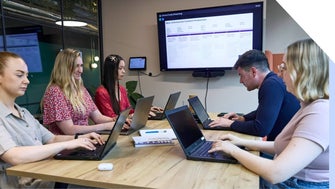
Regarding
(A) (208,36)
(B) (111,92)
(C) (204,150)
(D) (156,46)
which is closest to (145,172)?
(C) (204,150)

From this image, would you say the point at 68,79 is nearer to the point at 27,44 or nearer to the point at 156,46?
the point at 27,44

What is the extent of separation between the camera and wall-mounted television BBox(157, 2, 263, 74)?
327 centimetres

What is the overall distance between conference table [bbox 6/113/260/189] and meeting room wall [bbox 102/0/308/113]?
2.33m

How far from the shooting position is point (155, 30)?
12.6 feet

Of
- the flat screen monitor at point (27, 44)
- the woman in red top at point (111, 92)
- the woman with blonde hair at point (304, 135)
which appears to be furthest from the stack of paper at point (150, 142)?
the flat screen monitor at point (27, 44)

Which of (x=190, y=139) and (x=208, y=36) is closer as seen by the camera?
(x=190, y=139)

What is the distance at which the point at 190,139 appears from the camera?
1392 millimetres

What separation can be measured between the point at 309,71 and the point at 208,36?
242 centimetres

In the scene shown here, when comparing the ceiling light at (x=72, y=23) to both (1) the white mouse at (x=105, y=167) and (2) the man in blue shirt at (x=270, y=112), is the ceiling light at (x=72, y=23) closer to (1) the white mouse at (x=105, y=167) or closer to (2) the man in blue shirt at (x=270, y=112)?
(2) the man in blue shirt at (x=270, y=112)

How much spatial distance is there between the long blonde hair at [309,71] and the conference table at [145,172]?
1.43ft

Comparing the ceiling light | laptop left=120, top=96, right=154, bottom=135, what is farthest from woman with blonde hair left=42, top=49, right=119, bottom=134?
the ceiling light

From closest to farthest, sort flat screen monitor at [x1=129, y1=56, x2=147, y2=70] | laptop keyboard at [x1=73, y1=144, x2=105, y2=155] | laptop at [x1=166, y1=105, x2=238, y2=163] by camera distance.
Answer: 1. laptop at [x1=166, y1=105, x2=238, y2=163]
2. laptop keyboard at [x1=73, y1=144, x2=105, y2=155]
3. flat screen monitor at [x1=129, y1=56, x2=147, y2=70]

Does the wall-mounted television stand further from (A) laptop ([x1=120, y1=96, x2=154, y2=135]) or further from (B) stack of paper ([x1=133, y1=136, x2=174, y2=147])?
(B) stack of paper ([x1=133, y1=136, x2=174, y2=147])

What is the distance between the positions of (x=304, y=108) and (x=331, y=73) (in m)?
0.73
